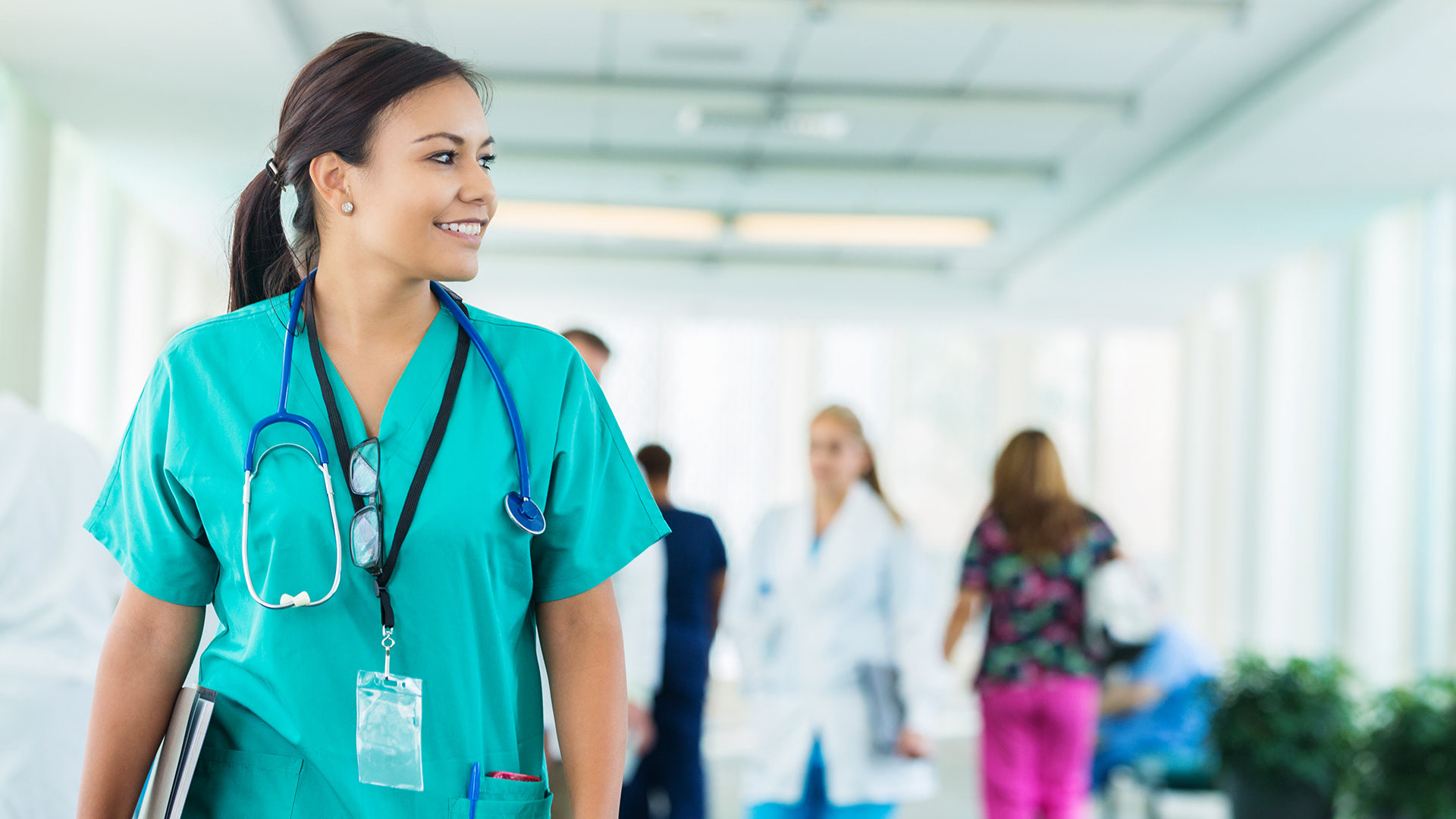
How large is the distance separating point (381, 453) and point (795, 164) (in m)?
5.95

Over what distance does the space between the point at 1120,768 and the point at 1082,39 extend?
114 inches

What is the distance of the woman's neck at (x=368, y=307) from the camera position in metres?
1.26

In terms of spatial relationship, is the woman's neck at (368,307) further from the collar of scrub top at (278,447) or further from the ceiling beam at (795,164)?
the ceiling beam at (795,164)

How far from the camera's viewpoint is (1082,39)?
4980 mm

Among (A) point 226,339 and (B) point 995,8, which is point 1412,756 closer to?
(B) point 995,8

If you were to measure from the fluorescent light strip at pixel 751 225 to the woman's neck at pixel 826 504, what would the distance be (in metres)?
4.38

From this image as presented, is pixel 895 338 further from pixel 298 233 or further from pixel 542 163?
pixel 298 233

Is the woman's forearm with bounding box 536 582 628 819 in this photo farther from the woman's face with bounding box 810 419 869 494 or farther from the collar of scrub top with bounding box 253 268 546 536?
the woman's face with bounding box 810 419 869 494

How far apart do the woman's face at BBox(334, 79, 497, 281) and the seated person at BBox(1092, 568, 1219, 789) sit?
14.6 feet

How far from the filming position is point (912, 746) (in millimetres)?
3574

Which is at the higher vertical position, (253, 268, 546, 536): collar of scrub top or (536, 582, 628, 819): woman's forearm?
(253, 268, 546, 536): collar of scrub top

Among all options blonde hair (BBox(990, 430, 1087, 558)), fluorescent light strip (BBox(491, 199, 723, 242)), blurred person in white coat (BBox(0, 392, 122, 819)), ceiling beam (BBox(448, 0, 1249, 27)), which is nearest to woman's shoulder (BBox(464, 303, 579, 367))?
blurred person in white coat (BBox(0, 392, 122, 819))

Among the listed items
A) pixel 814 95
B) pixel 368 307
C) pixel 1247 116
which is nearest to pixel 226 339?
pixel 368 307

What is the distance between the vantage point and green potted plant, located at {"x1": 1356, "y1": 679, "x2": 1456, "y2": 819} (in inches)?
186
